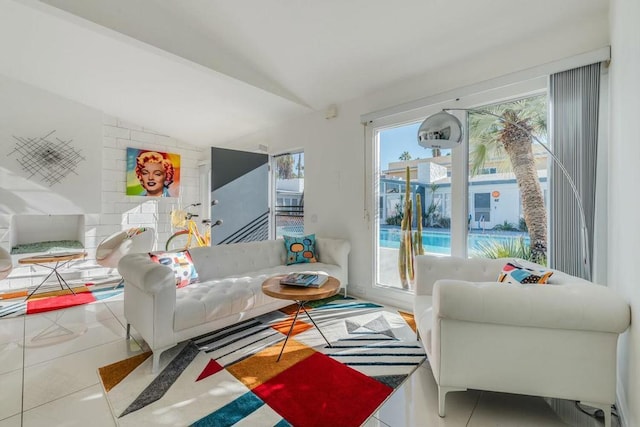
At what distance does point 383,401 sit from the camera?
1.64 metres

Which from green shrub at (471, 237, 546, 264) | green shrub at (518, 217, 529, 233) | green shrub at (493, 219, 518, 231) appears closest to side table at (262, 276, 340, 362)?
green shrub at (471, 237, 546, 264)

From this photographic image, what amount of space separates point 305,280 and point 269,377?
2.24 feet

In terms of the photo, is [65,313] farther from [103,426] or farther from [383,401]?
[383,401]

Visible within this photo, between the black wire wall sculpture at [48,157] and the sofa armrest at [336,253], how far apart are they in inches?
151

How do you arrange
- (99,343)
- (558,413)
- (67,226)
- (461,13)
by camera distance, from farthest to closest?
(67,226), (99,343), (461,13), (558,413)

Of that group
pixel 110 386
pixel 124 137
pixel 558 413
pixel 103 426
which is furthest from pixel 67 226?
pixel 558 413

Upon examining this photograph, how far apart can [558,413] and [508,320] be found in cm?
70

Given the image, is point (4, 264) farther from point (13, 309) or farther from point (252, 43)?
point (252, 43)

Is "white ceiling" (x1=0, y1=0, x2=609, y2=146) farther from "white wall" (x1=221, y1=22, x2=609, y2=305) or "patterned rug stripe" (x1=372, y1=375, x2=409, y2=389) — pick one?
"patterned rug stripe" (x1=372, y1=375, x2=409, y2=389)

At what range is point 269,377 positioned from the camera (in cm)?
186

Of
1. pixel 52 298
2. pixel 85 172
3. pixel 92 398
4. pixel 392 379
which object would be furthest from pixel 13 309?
pixel 392 379

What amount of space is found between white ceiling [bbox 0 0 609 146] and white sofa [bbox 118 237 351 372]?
1.86 metres

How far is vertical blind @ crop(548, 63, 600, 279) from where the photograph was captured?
6.70ft

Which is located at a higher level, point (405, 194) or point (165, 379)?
point (405, 194)
